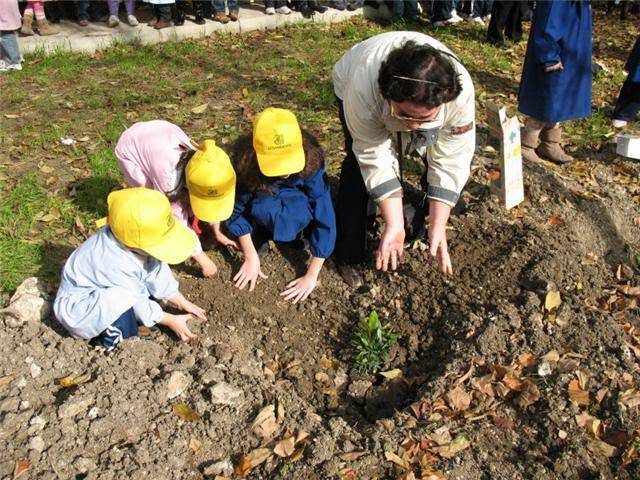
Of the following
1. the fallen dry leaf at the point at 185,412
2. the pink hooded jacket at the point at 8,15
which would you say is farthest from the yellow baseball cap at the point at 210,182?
the pink hooded jacket at the point at 8,15

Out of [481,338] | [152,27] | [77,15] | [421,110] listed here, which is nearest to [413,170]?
[481,338]

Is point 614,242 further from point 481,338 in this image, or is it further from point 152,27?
point 152,27

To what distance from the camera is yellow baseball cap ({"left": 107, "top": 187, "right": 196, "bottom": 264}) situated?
2.57 metres

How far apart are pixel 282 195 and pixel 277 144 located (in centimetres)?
46

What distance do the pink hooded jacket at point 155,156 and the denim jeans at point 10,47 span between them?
3557 mm

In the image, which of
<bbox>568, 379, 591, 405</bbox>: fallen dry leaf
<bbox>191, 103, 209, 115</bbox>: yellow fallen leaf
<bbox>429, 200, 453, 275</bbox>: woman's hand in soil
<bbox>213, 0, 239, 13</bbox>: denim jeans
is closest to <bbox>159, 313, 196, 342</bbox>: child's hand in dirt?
<bbox>429, 200, 453, 275</bbox>: woman's hand in soil

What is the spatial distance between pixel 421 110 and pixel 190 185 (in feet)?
4.16

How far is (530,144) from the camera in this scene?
4.79 metres

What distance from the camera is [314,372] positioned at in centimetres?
320

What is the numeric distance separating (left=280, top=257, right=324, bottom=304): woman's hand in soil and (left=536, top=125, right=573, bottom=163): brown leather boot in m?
2.45

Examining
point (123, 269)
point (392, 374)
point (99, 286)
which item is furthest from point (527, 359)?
point (99, 286)

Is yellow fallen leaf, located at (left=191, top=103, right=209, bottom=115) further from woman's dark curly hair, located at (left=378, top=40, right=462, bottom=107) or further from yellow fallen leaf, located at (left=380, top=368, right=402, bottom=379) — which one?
woman's dark curly hair, located at (left=378, top=40, right=462, bottom=107)

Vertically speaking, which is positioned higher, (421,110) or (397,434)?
(421,110)

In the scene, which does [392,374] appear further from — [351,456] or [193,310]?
[193,310]
